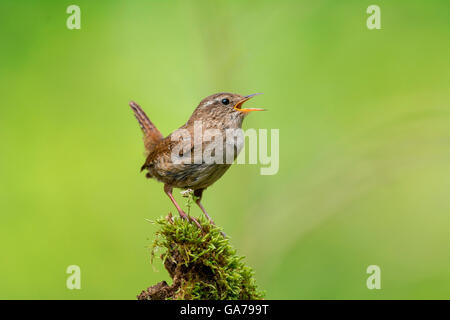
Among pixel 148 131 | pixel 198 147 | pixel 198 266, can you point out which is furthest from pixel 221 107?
pixel 198 266

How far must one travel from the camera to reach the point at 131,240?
5.16 m

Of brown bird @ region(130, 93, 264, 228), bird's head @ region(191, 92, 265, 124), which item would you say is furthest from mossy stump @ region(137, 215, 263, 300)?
bird's head @ region(191, 92, 265, 124)

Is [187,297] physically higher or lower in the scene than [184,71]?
lower

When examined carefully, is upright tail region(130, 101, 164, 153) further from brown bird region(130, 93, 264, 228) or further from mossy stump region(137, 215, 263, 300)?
mossy stump region(137, 215, 263, 300)

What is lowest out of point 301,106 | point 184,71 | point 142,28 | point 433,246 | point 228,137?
point 433,246

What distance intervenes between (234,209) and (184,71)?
1675 mm

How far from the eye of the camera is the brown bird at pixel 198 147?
3.79 meters

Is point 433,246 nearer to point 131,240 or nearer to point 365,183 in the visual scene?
point 365,183

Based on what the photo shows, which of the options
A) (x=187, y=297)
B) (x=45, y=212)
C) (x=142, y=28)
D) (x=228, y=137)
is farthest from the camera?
(x=142, y=28)

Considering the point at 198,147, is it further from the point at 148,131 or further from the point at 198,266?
the point at 148,131

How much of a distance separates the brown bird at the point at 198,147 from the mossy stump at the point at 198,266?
628mm

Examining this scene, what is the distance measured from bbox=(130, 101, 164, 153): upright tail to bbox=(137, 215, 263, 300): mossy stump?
1.74 metres

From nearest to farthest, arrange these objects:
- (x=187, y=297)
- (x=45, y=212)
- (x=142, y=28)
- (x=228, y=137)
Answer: (x=187, y=297) < (x=228, y=137) < (x=45, y=212) < (x=142, y=28)

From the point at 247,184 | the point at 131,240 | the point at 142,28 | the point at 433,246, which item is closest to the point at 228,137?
the point at 247,184
